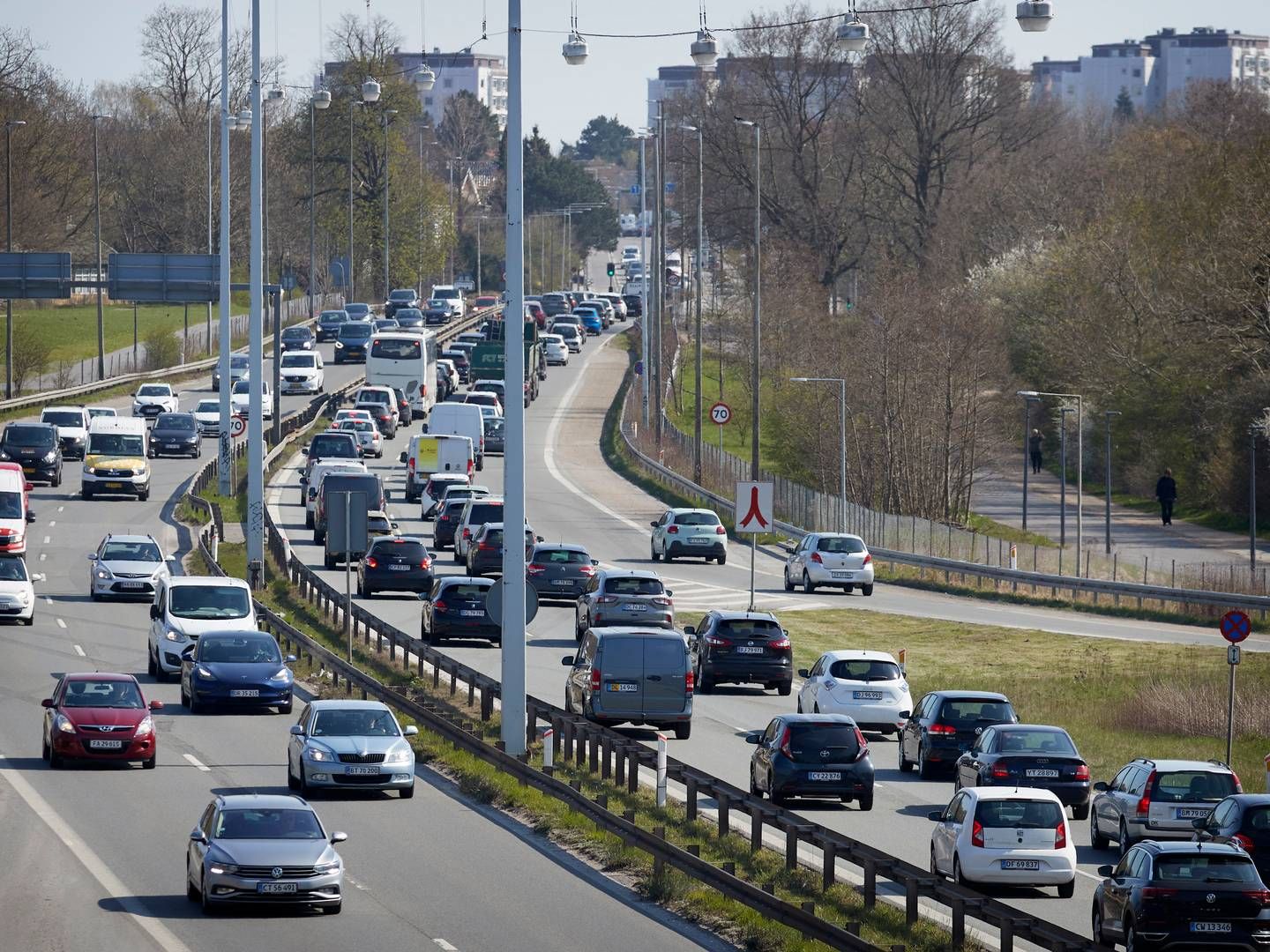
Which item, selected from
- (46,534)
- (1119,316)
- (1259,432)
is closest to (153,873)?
(46,534)

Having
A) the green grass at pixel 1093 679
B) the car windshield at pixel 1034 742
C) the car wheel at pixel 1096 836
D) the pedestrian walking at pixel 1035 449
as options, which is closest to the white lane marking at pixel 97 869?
the car windshield at pixel 1034 742

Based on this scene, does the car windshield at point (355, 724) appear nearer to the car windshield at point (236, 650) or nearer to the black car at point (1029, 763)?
the car windshield at point (236, 650)

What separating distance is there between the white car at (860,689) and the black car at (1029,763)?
5981 millimetres

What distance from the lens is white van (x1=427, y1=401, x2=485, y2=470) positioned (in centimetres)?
7162

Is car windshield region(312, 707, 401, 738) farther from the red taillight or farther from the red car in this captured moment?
the red taillight

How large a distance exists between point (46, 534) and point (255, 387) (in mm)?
11192

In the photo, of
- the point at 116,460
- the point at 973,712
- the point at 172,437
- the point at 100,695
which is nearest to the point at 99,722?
the point at 100,695

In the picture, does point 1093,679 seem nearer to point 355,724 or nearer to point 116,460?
point 355,724

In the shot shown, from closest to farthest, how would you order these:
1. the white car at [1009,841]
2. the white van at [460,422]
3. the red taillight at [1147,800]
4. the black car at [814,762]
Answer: the white car at [1009,841] → the red taillight at [1147,800] → the black car at [814,762] → the white van at [460,422]

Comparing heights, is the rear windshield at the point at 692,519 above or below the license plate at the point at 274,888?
below

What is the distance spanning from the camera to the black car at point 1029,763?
82.1 feet

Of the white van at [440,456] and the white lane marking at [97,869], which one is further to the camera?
the white van at [440,456]

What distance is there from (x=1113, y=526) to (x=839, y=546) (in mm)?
24683

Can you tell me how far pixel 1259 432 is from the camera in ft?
223
